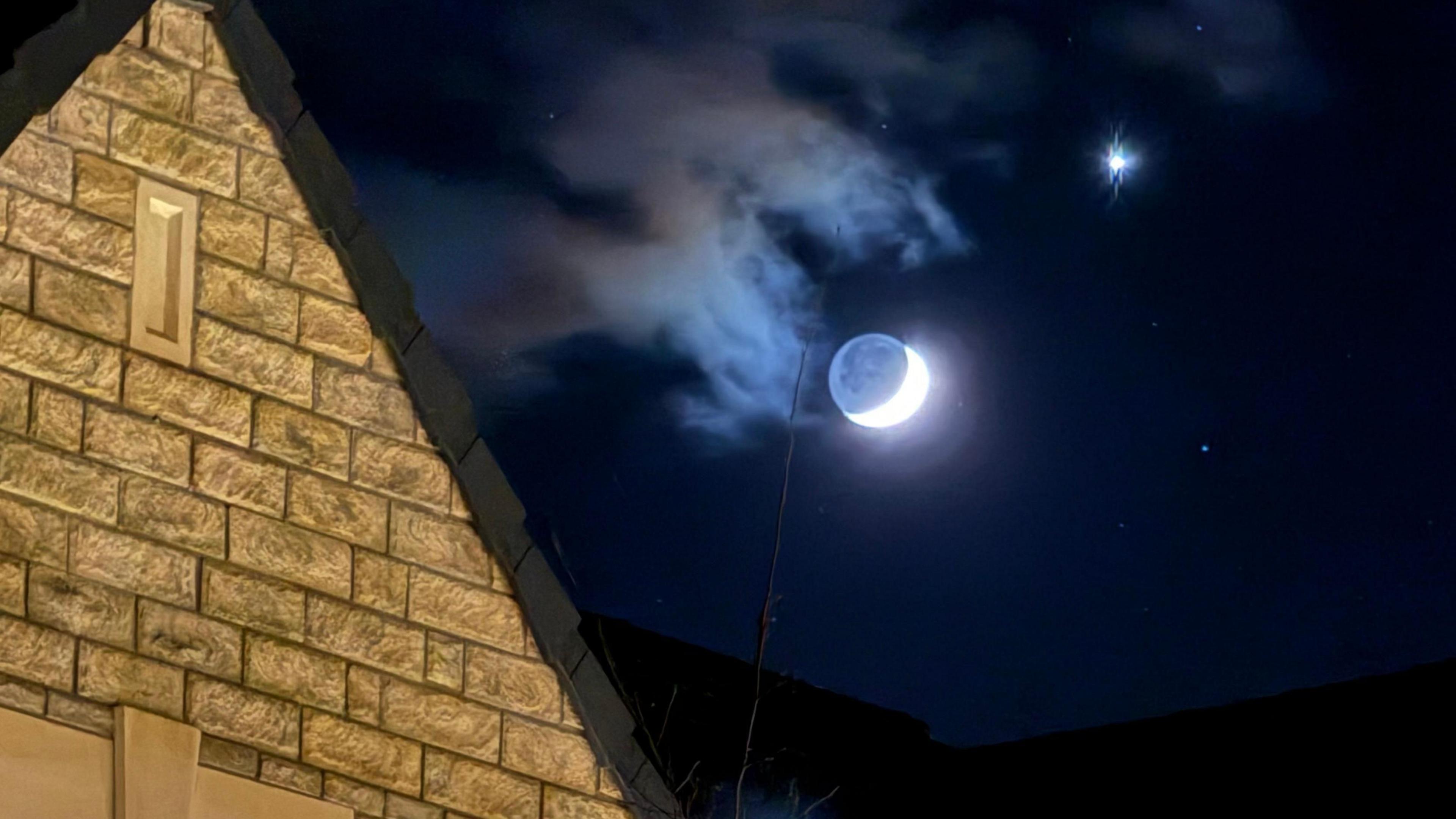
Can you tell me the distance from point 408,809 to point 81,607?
1.33 m

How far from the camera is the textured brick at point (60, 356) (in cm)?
520

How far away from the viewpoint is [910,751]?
533 inches

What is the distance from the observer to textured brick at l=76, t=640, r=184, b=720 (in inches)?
208

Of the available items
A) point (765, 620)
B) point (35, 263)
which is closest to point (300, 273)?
point (35, 263)

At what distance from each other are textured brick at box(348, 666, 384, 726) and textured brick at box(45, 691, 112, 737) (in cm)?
81

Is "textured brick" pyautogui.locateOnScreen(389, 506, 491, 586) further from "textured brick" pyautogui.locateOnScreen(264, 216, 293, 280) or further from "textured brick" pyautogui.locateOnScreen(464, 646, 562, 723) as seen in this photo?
"textured brick" pyautogui.locateOnScreen(264, 216, 293, 280)

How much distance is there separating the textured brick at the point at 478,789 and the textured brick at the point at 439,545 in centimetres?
66

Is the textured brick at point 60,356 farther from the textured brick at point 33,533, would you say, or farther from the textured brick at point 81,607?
the textured brick at point 81,607

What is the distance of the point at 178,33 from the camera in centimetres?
550

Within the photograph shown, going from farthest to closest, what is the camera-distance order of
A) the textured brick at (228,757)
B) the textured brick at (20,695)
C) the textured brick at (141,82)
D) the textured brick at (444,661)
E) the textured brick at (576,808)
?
the textured brick at (576,808) < the textured brick at (444,661) < the textured brick at (228,757) < the textured brick at (141,82) < the textured brick at (20,695)

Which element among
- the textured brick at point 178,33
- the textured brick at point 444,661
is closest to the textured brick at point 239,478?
the textured brick at point 444,661

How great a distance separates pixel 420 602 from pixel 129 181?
1.77 metres

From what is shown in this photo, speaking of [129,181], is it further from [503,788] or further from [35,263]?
[503,788]

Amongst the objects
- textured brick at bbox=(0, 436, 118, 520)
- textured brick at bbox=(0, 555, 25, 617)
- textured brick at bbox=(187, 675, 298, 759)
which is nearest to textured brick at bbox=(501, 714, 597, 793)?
textured brick at bbox=(187, 675, 298, 759)
